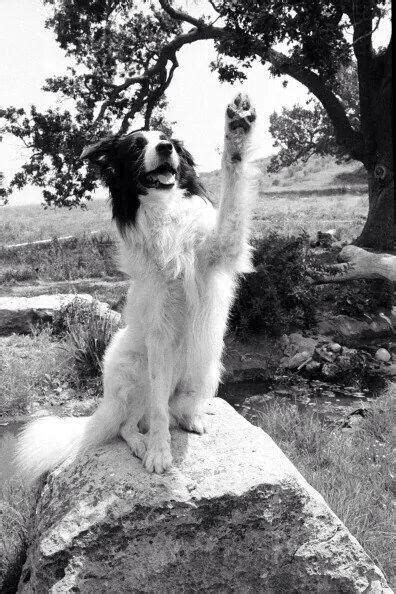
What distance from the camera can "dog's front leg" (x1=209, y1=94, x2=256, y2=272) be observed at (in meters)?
2.69

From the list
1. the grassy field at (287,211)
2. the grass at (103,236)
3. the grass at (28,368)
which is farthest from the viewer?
the grassy field at (287,211)

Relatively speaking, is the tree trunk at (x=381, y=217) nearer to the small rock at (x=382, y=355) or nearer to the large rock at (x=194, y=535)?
the small rock at (x=382, y=355)

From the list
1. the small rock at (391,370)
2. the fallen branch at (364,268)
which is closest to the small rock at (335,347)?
the small rock at (391,370)

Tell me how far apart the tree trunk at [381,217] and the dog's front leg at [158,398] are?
10.0 metres

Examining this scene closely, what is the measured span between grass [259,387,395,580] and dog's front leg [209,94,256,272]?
209 centimetres

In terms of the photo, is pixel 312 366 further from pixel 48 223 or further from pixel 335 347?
pixel 48 223

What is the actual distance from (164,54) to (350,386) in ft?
29.6

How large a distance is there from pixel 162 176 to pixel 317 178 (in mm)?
31074

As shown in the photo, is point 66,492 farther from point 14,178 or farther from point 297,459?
point 14,178

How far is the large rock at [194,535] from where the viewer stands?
2.79m

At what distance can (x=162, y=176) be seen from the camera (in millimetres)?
3135

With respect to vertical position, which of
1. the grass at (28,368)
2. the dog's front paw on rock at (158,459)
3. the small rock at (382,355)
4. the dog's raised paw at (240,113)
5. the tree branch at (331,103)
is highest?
the tree branch at (331,103)

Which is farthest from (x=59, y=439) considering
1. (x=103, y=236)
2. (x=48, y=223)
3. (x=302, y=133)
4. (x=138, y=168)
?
A: (x=302, y=133)

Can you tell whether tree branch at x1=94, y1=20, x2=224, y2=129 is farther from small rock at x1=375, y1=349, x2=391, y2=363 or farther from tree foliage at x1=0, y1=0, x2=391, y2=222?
small rock at x1=375, y1=349, x2=391, y2=363
